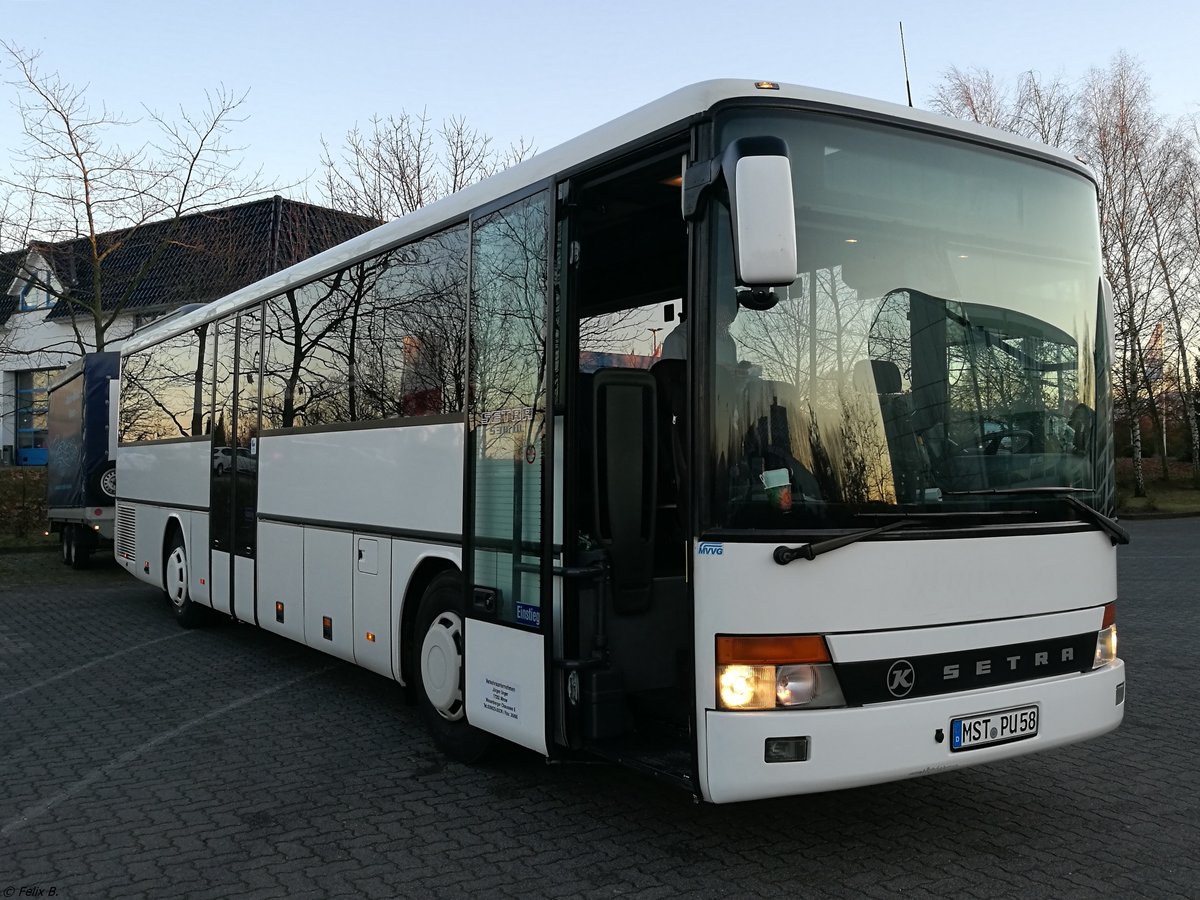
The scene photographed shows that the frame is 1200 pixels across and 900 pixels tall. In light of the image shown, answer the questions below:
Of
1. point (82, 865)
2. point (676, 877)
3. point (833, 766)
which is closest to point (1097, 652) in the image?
point (833, 766)

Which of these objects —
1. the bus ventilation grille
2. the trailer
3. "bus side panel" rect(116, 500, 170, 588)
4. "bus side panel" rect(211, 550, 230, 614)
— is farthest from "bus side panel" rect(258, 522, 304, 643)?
the trailer

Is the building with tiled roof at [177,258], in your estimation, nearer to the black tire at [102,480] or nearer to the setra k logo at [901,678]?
the black tire at [102,480]

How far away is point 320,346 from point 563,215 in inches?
131

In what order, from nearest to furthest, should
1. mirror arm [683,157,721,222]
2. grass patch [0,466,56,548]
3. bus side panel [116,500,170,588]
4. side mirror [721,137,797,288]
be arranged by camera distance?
side mirror [721,137,797,288], mirror arm [683,157,721,222], bus side panel [116,500,170,588], grass patch [0,466,56,548]

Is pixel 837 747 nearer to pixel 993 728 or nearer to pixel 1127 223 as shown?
pixel 993 728

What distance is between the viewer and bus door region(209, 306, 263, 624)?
939 cm

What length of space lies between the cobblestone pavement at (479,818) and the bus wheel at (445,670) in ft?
0.54

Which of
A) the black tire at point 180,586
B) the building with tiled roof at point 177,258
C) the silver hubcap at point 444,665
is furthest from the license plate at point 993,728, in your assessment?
the building with tiled roof at point 177,258

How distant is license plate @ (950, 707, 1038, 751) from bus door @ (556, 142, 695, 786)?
1.13m

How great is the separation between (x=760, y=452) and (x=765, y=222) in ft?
2.96

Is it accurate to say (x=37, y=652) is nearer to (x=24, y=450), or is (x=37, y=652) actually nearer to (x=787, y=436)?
(x=787, y=436)

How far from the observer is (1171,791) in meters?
5.73

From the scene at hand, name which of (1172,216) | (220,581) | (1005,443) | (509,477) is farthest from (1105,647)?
(1172,216)

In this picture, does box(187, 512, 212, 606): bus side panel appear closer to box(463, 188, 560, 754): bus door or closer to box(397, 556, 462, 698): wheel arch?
box(397, 556, 462, 698): wheel arch
